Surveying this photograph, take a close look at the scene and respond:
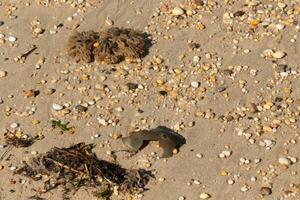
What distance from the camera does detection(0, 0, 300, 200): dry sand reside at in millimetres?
7352

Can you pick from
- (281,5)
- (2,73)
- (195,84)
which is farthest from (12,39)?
(281,5)

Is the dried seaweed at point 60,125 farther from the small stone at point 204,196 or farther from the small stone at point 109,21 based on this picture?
the small stone at point 109,21

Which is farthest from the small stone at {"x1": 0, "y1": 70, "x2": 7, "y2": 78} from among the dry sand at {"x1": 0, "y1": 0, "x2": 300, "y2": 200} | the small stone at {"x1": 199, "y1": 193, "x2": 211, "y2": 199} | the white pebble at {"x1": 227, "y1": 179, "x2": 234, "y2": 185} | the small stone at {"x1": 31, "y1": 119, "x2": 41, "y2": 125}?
the white pebble at {"x1": 227, "y1": 179, "x2": 234, "y2": 185}

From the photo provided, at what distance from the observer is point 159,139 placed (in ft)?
24.9

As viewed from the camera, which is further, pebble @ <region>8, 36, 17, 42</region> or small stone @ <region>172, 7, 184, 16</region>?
small stone @ <region>172, 7, 184, 16</region>

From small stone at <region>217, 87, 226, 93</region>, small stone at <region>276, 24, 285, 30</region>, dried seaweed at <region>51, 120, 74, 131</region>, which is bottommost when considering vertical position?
dried seaweed at <region>51, 120, 74, 131</region>

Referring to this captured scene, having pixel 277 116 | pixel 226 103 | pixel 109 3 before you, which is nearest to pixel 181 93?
pixel 226 103

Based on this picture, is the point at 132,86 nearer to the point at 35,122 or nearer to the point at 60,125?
the point at 60,125

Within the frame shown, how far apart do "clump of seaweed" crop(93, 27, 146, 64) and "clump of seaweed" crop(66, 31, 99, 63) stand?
0.23 ft

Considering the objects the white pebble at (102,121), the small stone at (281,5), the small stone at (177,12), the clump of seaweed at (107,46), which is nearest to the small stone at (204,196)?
the white pebble at (102,121)

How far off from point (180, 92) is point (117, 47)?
0.99m

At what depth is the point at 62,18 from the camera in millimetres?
9312

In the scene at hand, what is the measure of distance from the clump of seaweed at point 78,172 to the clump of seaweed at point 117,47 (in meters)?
1.47

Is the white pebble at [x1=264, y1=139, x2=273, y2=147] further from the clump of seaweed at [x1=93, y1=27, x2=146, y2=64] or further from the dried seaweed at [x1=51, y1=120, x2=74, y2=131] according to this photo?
the dried seaweed at [x1=51, y1=120, x2=74, y2=131]
